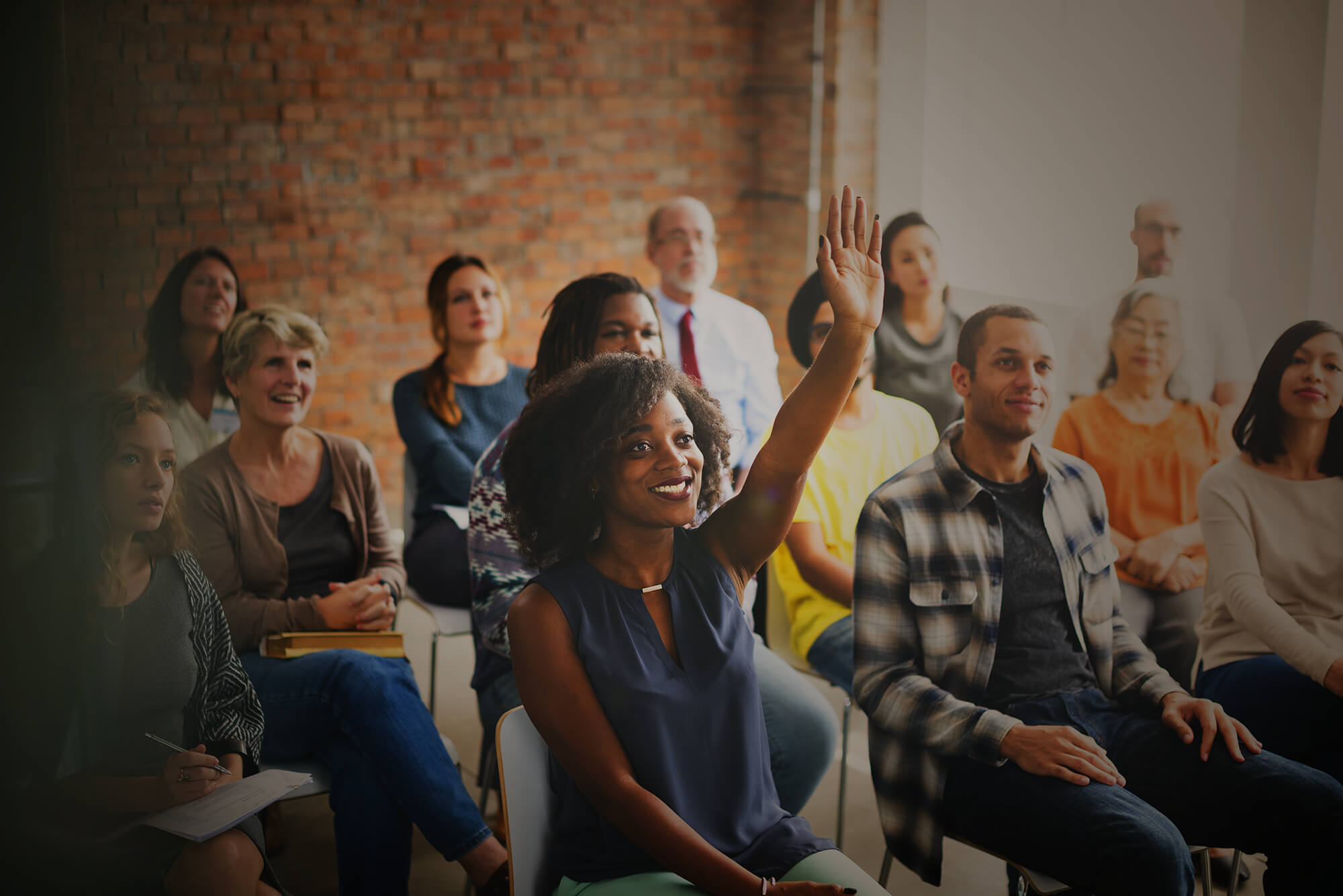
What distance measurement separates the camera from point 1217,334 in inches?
88.9

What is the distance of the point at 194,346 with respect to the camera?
9.16 feet

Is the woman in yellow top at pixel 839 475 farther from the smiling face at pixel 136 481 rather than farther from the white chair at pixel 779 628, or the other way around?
the smiling face at pixel 136 481

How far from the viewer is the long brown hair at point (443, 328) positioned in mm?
3385

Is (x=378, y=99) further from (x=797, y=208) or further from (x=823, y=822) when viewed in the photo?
(x=823, y=822)

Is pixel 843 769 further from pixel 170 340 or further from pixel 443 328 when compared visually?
pixel 170 340

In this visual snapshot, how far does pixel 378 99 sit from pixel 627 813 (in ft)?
12.3

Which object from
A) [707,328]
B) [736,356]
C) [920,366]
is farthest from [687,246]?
[920,366]

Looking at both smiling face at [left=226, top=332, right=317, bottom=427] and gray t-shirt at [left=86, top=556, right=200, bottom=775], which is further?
smiling face at [left=226, top=332, right=317, bottom=427]

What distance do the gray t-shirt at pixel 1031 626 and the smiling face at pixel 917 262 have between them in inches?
23.3

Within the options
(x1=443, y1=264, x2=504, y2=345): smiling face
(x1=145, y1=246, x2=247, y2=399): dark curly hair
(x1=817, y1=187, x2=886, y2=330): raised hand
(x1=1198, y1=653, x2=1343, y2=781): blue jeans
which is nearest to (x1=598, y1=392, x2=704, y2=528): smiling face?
(x1=817, y1=187, x2=886, y2=330): raised hand

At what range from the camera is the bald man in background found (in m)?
2.24

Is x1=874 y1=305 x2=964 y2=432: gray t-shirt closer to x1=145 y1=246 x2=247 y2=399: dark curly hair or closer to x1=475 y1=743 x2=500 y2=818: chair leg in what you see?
x1=475 y1=743 x2=500 y2=818: chair leg

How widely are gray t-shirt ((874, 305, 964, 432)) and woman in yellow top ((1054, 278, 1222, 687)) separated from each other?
242 mm

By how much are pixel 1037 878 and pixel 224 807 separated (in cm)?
141
